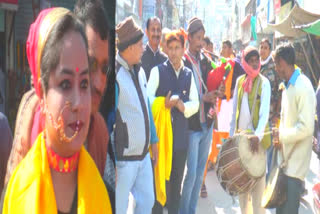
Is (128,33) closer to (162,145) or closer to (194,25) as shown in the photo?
(194,25)

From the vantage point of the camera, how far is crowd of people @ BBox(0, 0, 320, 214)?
1.96 m

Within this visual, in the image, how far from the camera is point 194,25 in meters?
2.29

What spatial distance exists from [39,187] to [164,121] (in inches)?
29.5

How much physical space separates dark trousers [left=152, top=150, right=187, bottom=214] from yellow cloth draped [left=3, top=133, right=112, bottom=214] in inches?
21.0

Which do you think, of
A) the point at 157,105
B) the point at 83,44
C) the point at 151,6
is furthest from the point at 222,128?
the point at 83,44

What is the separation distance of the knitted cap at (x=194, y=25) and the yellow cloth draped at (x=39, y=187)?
83 centimetres

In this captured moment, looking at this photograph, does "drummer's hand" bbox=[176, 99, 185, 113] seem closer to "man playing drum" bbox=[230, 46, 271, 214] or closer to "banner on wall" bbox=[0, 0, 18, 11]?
"man playing drum" bbox=[230, 46, 271, 214]

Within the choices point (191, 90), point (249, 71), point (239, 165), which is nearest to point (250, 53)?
point (249, 71)

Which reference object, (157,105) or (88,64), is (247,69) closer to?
(157,105)

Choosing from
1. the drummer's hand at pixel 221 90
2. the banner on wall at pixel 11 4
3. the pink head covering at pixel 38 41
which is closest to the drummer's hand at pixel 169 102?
the drummer's hand at pixel 221 90

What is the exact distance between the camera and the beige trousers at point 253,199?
7.82 feet

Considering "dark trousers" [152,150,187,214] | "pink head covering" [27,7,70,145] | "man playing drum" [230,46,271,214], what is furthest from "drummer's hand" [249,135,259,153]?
"pink head covering" [27,7,70,145]

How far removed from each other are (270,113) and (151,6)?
82cm

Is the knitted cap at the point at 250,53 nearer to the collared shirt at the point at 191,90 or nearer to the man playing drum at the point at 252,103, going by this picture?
the man playing drum at the point at 252,103
